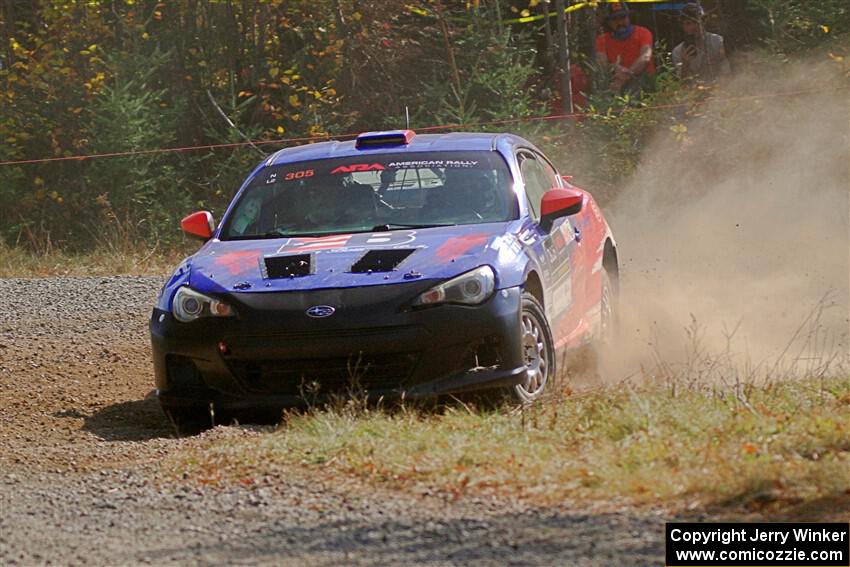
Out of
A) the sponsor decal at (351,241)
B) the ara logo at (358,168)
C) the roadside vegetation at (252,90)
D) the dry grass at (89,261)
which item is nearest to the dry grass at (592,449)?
the sponsor decal at (351,241)

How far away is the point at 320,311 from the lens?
782cm

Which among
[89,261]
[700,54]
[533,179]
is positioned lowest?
[89,261]

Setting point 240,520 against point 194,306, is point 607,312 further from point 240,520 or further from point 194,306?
point 240,520

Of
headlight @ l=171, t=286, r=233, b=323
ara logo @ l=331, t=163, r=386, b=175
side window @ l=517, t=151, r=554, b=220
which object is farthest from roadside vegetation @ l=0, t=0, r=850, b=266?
headlight @ l=171, t=286, r=233, b=323

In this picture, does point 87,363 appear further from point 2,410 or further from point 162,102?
point 162,102

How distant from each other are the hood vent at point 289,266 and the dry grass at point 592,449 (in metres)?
0.79

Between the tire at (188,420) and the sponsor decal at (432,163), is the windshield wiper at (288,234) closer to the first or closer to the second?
the sponsor decal at (432,163)

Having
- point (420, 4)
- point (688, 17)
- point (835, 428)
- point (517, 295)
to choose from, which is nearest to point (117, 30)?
point (420, 4)

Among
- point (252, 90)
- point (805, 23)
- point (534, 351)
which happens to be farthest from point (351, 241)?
point (805, 23)

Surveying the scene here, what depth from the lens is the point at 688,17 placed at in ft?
65.4

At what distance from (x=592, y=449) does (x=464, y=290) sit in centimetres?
157

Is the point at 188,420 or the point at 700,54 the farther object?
the point at 700,54

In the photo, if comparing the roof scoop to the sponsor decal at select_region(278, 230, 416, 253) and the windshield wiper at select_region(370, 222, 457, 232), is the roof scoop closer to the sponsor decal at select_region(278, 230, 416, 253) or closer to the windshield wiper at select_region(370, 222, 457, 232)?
the windshield wiper at select_region(370, 222, 457, 232)

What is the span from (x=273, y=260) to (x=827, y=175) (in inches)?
440
